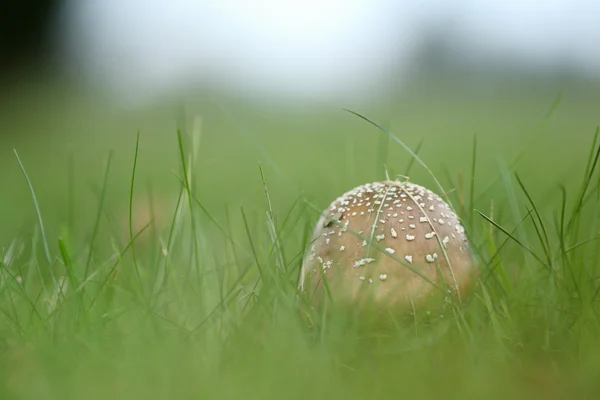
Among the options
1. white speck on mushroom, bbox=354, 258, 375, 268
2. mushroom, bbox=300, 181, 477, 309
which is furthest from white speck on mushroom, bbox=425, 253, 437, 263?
white speck on mushroom, bbox=354, 258, 375, 268

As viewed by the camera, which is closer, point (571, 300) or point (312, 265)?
point (571, 300)

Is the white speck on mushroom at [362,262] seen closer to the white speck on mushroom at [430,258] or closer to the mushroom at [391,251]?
the mushroom at [391,251]

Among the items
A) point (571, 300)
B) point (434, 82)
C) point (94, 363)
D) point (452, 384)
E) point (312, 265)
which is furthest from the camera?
point (434, 82)

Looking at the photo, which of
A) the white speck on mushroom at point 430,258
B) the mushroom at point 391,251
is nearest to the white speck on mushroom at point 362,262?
the mushroom at point 391,251

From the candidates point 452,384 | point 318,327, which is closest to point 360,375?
point 452,384

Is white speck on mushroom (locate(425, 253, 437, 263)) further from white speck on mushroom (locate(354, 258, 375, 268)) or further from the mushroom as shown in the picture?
white speck on mushroom (locate(354, 258, 375, 268))

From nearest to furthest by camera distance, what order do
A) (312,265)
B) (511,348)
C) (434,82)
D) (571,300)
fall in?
(511,348) < (571,300) < (312,265) < (434,82)

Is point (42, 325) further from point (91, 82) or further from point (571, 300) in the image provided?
point (91, 82)

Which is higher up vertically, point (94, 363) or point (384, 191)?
point (384, 191)
